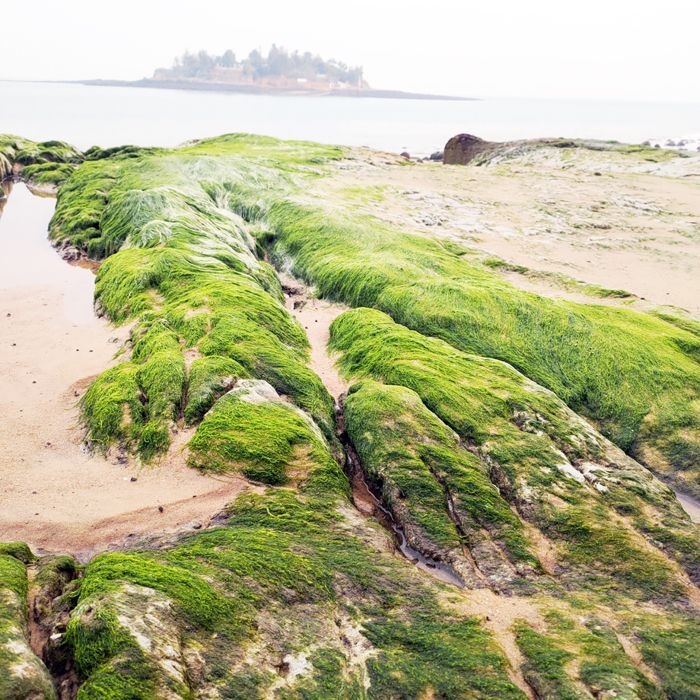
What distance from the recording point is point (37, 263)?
10.5 meters

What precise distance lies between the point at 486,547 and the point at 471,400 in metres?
1.87

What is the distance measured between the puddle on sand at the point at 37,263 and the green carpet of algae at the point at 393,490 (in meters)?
0.64

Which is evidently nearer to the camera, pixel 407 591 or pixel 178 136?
pixel 407 591

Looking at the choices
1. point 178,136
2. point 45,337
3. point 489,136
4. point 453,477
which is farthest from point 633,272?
point 489,136

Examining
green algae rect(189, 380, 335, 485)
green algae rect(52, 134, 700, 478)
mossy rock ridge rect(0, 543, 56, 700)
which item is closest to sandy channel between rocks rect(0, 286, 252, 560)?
green algae rect(189, 380, 335, 485)

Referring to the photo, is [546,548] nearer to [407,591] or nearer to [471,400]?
[407,591]

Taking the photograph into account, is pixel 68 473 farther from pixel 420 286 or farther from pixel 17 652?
pixel 420 286

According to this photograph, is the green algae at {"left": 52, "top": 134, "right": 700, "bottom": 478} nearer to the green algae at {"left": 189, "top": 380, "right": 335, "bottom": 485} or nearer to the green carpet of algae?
the green carpet of algae

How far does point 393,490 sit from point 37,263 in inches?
378

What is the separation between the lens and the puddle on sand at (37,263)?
8758 millimetres

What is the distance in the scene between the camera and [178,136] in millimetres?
38719

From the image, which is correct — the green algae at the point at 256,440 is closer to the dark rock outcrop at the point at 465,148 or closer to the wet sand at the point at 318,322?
the wet sand at the point at 318,322

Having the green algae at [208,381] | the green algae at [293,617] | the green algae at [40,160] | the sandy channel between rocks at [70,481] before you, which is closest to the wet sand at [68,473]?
the sandy channel between rocks at [70,481]

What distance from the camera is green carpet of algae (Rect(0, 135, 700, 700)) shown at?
3.12 metres
